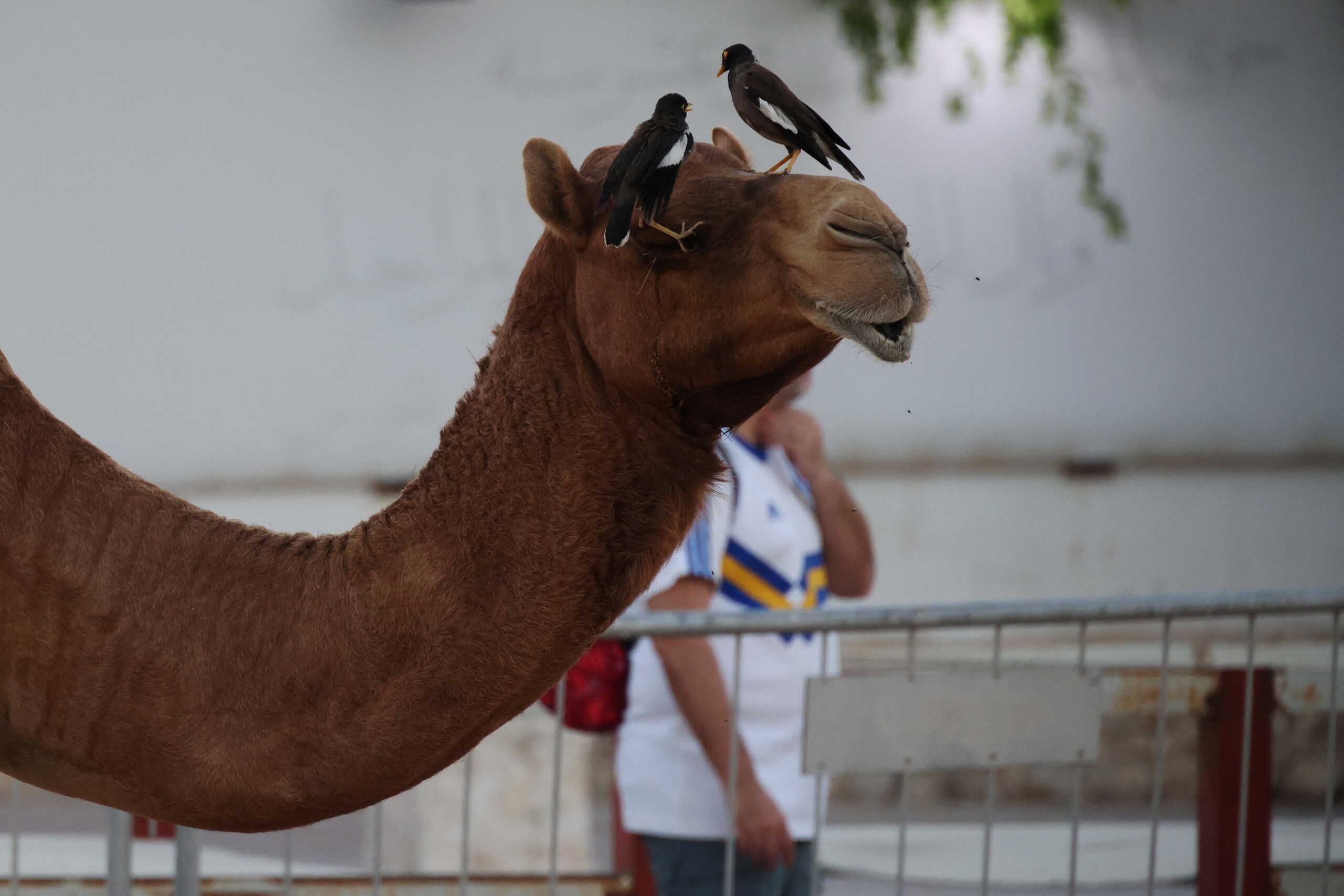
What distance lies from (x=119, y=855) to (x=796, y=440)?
6.08 feet

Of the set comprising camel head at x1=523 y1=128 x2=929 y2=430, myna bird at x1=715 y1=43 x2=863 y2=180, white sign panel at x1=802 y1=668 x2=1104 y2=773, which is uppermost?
myna bird at x1=715 y1=43 x2=863 y2=180

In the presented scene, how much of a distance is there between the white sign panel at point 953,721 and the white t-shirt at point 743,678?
0.12 m

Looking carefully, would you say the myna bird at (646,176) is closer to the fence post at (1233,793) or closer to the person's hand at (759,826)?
the person's hand at (759,826)

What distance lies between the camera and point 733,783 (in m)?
3.51

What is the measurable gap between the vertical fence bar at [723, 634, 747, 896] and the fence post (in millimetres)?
1499

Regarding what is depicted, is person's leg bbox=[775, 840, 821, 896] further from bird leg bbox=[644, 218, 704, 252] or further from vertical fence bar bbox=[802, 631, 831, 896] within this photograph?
bird leg bbox=[644, 218, 704, 252]

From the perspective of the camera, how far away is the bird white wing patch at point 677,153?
1.84 metres

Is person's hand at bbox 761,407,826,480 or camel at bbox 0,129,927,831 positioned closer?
camel at bbox 0,129,927,831

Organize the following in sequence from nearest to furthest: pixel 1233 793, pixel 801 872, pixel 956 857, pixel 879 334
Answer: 1. pixel 879 334
2. pixel 801 872
3. pixel 1233 793
4. pixel 956 857

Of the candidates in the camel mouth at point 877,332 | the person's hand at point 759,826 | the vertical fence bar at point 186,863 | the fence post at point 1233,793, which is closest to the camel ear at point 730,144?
the camel mouth at point 877,332

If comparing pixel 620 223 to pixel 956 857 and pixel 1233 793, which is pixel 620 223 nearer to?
pixel 1233 793

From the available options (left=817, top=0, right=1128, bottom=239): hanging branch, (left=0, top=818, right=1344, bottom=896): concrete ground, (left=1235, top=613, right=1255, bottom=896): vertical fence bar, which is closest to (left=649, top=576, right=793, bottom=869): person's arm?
(left=1235, top=613, right=1255, bottom=896): vertical fence bar

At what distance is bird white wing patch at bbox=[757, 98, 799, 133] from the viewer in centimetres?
201

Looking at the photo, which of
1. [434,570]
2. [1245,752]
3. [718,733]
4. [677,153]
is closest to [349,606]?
[434,570]
